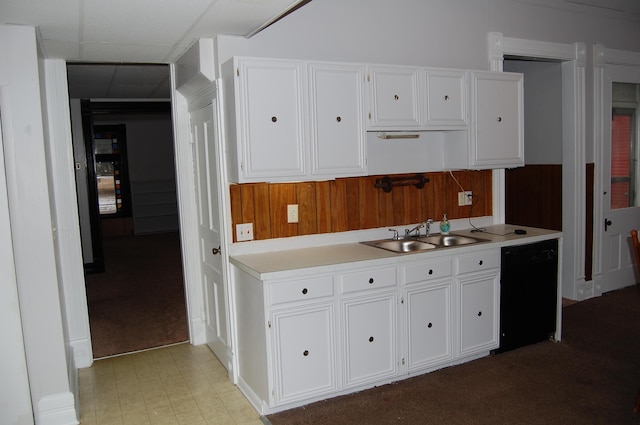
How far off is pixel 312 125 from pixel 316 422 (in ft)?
5.76

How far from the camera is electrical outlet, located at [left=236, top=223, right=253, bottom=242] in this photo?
3.48 meters

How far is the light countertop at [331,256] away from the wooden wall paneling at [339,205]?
14cm

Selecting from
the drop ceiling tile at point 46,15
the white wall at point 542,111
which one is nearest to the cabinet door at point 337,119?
the drop ceiling tile at point 46,15

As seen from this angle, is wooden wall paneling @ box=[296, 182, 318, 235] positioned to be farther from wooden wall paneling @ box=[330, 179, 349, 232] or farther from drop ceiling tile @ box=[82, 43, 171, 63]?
drop ceiling tile @ box=[82, 43, 171, 63]

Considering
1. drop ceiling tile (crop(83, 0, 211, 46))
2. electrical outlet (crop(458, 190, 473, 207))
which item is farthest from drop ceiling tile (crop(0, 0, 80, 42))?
electrical outlet (crop(458, 190, 473, 207))

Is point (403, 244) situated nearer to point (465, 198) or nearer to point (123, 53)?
point (465, 198)

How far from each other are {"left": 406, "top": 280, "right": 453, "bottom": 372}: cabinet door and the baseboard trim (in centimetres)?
205

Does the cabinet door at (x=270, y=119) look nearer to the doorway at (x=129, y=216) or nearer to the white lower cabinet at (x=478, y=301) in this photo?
the white lower cabinet at (x=478, y=301)

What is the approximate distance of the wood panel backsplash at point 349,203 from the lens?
3547 millimetres

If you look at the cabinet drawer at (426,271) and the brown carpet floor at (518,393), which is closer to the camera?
the brown carpet floor at (518,393)

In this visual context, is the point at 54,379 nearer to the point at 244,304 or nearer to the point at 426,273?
the point at 244,304

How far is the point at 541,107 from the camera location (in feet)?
17.0

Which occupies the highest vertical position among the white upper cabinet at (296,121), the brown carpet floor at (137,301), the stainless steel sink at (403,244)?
the white upper cabinet at (296,121)

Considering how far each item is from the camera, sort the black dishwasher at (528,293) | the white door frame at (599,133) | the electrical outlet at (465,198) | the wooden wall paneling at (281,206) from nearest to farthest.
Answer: the wooden wall paneling at (281,206)
the black dishwasher at (528,293)
the electrical outlet at (465,198)
the white door frame at (599,133)
